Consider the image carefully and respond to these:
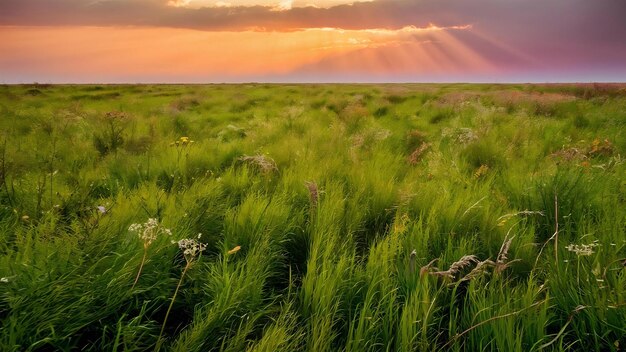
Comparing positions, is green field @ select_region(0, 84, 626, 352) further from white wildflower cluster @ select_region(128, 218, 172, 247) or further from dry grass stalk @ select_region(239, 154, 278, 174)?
dry grass stalk @ select_region(239, 154, 278, 174)

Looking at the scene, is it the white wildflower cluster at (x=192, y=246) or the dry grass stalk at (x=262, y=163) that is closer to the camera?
the white wildflower cluster at (x=192, y=246)

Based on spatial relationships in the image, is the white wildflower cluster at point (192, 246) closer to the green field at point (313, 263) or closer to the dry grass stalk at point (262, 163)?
the green field at point (313, 263)

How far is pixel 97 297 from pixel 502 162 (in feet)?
15.5

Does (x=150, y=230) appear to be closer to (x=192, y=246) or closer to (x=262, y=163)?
(x=192, y=246)

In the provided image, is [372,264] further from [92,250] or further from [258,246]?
[92,250]

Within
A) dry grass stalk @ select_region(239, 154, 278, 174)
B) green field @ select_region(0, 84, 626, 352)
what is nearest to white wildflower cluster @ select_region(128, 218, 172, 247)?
green field @ select_region(0, 84, 626, 352)

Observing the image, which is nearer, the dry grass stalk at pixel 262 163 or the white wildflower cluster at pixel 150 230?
the white wildflower cluster at pixel 150 230

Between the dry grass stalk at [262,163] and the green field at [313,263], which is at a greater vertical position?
the dry grass stalk at [262,163]

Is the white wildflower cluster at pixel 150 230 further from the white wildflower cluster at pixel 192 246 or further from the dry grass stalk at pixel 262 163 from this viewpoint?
the dry grass stalk at pixel 262 163

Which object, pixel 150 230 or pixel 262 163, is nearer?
pixel 150 230

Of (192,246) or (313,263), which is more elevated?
(192,246)

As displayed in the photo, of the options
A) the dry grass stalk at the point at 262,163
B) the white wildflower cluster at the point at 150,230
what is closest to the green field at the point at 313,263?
the white wildflower cluster at the point at 150,230

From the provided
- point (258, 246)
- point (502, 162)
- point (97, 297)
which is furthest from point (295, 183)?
point (502, 162)

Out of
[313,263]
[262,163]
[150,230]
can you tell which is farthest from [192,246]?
[262,163]
